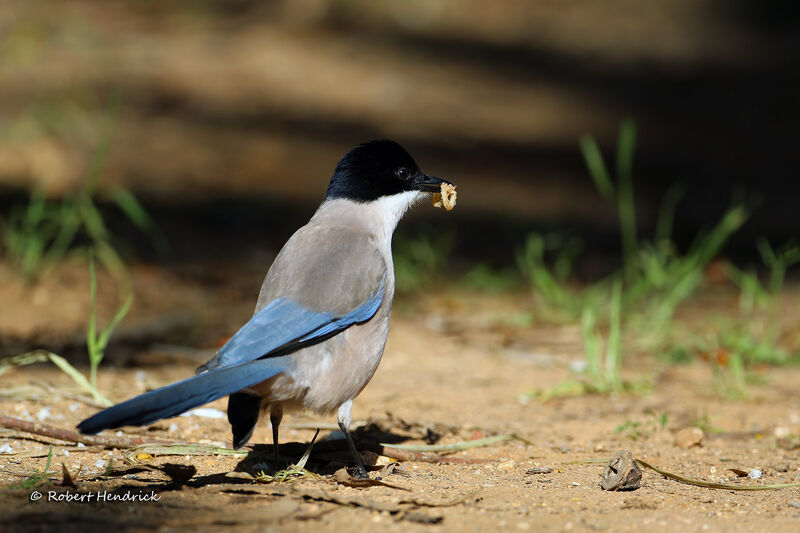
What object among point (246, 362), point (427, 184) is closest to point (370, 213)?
point (427, 184)

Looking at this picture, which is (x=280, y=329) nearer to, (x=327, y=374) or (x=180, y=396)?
(x=327, y=374)

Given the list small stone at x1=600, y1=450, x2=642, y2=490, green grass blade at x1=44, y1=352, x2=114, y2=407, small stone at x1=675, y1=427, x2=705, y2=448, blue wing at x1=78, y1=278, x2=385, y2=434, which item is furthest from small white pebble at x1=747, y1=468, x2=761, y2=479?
green grass blade at x1=44, y1=352, x2=114, y2=407

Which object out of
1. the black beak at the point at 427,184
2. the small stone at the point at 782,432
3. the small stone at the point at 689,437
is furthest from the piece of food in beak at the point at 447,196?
the small stone at the point at 782,432

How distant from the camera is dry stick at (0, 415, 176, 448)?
3906mm

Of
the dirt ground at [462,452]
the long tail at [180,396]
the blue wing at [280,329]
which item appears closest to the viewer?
the long tail at [180,396]

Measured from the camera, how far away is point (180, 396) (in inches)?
124

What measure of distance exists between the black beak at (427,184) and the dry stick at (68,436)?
5.42ft

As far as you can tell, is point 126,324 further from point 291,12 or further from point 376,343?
point 291,12

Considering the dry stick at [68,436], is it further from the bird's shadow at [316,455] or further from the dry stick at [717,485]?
the dry stick at [717,485]

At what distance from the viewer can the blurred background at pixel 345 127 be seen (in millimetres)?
7277

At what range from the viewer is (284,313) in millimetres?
3740

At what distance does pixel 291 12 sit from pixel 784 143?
6290mm

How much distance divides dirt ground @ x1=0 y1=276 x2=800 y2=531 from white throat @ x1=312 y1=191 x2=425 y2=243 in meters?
0.90

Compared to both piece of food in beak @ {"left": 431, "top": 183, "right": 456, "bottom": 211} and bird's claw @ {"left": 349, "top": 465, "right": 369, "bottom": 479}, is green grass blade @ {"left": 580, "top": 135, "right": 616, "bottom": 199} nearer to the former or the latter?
piece of food in beak @ {"left": 431, "top": 183, "right": 456, "bottom": 211}
